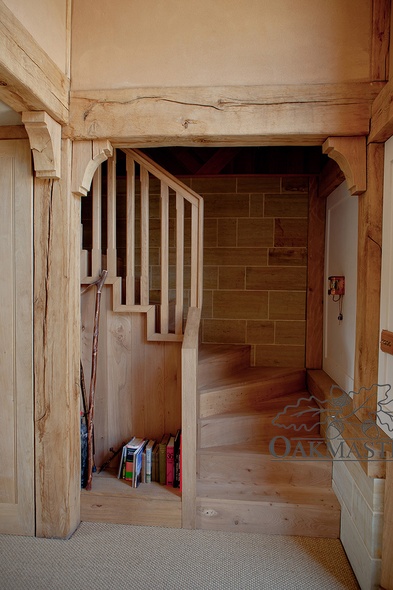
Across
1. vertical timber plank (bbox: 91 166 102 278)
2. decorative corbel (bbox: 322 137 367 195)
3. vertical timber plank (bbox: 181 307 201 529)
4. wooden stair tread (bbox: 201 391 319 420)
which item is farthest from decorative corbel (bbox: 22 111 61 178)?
wooden stair tread (bbox: 201 391 319 420)

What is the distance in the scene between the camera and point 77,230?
202cm

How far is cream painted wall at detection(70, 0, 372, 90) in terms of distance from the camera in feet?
5.76

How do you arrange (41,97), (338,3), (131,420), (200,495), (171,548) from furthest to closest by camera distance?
(131,420) < (200,495) < (171,548) < (338,3) < (41,97)

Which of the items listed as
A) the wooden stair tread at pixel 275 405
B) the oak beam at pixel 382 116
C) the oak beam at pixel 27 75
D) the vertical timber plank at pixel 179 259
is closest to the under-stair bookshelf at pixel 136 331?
the vertical timber plank at pixel 179 259

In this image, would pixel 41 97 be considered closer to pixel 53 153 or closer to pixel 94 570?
pixel 53 153

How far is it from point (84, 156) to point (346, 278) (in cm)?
185

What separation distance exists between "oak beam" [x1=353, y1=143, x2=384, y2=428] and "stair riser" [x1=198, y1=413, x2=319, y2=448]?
74 cm

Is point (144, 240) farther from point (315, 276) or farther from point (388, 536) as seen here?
point (388, 536)

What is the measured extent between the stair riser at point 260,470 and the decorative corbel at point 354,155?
162 centimetres

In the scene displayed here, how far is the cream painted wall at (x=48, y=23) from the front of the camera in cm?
152

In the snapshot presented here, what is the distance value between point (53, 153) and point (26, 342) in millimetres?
1018

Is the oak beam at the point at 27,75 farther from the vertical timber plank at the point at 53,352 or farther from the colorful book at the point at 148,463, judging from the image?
the colorful book at the point at 148,463

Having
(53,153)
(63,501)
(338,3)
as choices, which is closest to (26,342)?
(63,501)

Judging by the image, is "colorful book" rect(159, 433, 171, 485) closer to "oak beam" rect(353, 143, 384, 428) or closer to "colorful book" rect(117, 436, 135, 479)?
"colorful book" rect(117, 436, 135, 479)
